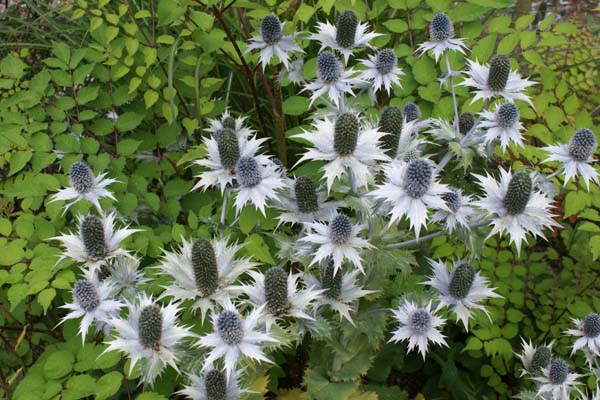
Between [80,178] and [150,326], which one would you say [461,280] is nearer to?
[150,326]

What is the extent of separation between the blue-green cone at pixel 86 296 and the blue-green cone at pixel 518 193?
4.19 ft

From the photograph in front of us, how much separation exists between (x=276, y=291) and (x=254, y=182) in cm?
36

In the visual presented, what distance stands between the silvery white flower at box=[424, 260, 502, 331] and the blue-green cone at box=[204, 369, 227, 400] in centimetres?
72

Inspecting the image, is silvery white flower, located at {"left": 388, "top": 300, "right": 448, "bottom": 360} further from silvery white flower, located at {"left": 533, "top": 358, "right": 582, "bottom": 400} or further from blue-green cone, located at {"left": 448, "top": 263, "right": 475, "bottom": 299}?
silvery white flower, located at {"left": 533, "top": 358, "right": 582, "bottom": 400}

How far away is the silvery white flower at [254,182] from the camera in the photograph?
5.56 ft

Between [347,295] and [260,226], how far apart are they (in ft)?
1.52

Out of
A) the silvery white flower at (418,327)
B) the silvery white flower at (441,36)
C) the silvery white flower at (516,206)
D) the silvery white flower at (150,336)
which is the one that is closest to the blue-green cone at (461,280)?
the silvery white flower at (418,327)

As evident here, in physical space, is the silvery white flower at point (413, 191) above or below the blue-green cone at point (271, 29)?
below

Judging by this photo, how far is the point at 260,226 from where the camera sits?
2.07m

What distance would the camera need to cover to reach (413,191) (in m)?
1.56

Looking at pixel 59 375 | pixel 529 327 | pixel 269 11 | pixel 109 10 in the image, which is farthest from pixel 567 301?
pixel 109 10

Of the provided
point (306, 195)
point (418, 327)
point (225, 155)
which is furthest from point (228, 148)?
point (418, 327)

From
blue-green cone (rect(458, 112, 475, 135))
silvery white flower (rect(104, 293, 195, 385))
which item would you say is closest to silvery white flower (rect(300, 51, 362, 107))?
blue-green cone (rect(458, 112, 475, 135))

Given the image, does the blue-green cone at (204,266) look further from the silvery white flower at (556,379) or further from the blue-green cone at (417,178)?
the silvery white flower at (556,379)
